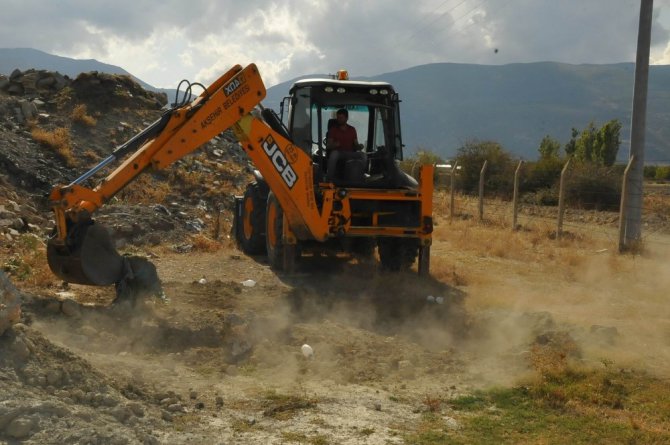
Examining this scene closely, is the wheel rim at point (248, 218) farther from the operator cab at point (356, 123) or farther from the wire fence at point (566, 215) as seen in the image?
the wire fence at point (566, 215)

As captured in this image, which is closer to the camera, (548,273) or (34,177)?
(548,273)

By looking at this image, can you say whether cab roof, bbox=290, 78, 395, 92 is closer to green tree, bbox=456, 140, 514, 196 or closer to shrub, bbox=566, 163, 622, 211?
shrub, bbox=566, 163, 622, 211

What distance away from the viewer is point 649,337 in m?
8.57

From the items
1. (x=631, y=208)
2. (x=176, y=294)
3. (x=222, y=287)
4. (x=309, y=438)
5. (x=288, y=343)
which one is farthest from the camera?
(x=631, y=208)

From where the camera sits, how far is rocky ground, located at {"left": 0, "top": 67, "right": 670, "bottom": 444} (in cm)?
569

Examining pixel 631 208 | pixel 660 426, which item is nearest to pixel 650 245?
pixel 631 208

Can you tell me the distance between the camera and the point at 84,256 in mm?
8828

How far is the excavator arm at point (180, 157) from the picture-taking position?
8750mm

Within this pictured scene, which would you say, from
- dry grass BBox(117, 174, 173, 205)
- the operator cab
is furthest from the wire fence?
dry grass BBox(117, 174, 173, 205)

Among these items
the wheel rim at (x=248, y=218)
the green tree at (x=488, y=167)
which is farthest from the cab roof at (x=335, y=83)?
the green tree at (x=488, y=167)

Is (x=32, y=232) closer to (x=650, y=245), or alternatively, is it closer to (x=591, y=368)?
(x=591, y=368)

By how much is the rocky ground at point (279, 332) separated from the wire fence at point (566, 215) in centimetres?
150

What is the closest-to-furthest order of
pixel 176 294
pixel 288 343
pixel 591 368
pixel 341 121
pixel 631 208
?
1. pixel 591 368
2. pixel 288 343
3. pixel 176 294
4. pixel 341 121
5. pixel 631 208

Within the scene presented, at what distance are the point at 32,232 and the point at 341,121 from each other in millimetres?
5979
